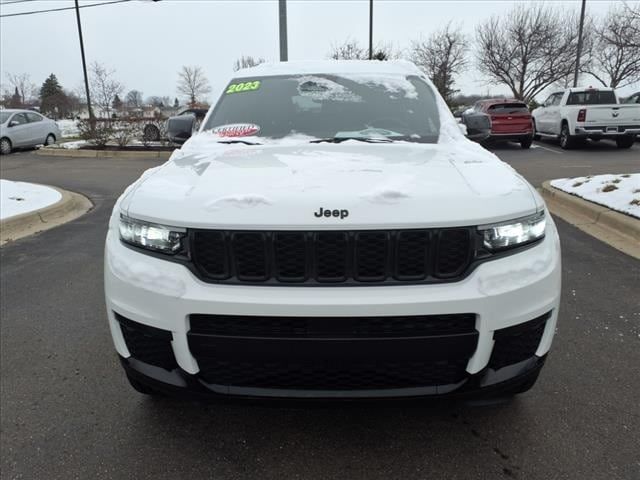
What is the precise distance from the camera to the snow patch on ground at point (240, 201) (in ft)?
6.46

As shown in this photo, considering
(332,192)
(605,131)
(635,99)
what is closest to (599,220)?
(332,192)

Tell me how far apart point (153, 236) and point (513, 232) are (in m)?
1.43

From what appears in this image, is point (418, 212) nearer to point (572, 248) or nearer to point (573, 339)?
point (573, 339)

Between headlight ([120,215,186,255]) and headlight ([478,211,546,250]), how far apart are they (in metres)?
1.17

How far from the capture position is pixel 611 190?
23.6 ft

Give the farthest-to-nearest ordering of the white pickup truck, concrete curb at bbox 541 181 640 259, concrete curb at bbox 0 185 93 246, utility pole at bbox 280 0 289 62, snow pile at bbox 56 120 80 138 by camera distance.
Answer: snow pile at bbox 56 120 80 138, the white pickup truck, utility pole at bbox 280 0 289 62, concrete curb at bbox 0 185 93 246, concrete curb at bbox 541 181 640 259

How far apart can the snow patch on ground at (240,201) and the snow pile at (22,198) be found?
19.9 feet

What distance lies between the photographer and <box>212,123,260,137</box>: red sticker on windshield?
329 centimetres

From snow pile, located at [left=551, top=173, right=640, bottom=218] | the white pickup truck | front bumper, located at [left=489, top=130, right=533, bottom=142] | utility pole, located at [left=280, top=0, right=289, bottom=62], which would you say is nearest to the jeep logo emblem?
snow pile, located at [left=551, top=173, right=640, bottom=218]

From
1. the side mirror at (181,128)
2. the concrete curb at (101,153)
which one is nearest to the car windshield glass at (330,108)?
the side mirror at (181,128)

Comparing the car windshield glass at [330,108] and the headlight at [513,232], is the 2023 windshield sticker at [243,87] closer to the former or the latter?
the car windshield glass at [330,108]

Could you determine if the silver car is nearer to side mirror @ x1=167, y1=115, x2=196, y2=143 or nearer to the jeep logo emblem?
side mirror @ x1=167, y1=115, x2=196, y2=143

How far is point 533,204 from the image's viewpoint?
213cm

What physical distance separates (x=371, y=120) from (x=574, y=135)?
14.3 m
